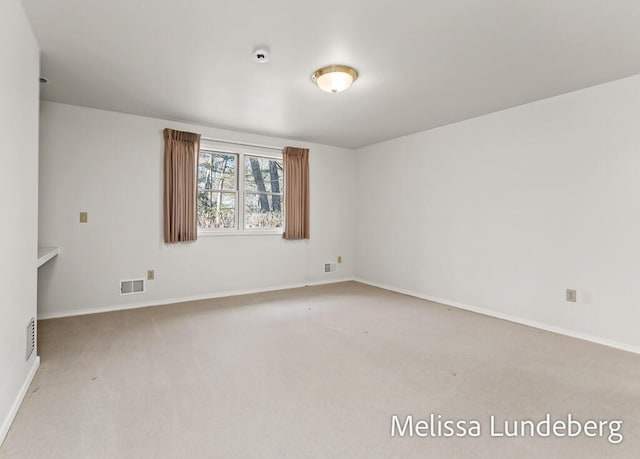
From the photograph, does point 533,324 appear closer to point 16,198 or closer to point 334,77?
point 334,77

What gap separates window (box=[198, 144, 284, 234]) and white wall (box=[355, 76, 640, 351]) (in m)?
1.87

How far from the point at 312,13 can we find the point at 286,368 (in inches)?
94.5

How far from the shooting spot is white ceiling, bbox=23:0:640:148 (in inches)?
80.4

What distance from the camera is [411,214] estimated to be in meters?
4.89

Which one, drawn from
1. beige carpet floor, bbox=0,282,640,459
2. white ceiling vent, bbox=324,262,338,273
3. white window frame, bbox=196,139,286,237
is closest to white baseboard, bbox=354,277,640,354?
beige carpet floor, bbox=0,282,640,459

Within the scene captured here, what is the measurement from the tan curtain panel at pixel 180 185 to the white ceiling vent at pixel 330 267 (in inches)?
87.4

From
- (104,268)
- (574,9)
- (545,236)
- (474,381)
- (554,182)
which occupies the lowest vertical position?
(474,381)

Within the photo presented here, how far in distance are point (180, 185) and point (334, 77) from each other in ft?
8.17

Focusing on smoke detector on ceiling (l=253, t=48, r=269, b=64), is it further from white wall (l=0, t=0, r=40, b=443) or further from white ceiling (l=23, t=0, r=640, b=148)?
white wall (l=0, t=0, r=40, b=443)

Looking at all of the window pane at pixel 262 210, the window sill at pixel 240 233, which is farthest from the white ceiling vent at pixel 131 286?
the window pane at pixel 262 210

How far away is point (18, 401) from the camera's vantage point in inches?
75.7

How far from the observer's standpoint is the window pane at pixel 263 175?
16.4 ft

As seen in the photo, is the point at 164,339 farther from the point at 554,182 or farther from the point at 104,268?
the point at 554,182

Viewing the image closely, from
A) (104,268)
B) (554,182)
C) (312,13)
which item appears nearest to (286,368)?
(312,13)
